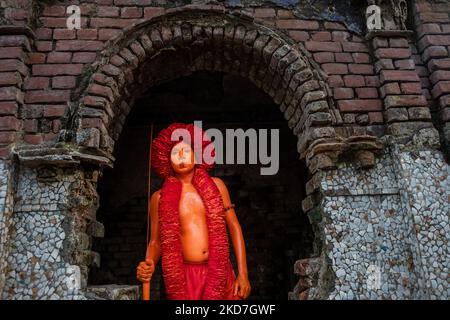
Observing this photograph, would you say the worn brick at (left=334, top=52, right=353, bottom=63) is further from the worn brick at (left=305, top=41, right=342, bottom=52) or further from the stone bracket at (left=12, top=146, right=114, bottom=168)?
the stone bracket at (left=12, top=146, right=114, bottom=168)

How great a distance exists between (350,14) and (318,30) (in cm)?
36

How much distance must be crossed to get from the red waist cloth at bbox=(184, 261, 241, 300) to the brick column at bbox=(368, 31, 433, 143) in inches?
69.3

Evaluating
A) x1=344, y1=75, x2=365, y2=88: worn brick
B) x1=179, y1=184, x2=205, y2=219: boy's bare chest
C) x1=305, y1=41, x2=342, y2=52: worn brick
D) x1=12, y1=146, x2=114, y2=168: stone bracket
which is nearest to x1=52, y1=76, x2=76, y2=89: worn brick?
x1=12, y1=146, x2=114, y2=168: stone bracket

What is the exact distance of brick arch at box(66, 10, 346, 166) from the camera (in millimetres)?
2879

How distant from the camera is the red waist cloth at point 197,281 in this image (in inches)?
119

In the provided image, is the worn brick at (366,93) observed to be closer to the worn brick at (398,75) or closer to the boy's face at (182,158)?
the worn brick at (398,75)

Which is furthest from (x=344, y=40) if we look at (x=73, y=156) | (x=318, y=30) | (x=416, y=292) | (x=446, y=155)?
(x=73, y=156)

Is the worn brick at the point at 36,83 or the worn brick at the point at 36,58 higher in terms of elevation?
the worn brick at the point at 36,58

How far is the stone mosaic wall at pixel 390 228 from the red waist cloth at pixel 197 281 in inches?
28.3

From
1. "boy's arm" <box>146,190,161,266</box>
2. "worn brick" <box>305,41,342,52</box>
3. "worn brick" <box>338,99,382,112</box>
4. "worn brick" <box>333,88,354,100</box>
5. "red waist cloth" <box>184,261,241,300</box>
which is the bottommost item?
"red waist cloth" <box>184,261,241,300</box>

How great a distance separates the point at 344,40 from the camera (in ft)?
10.6

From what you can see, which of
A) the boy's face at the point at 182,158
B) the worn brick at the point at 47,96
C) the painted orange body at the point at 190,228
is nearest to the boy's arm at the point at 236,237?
the painted orange body at the point at 190,228

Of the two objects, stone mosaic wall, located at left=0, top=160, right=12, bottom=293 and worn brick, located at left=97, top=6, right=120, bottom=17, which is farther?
worn brick, located at left=97, top=6, right=120, bottom=17

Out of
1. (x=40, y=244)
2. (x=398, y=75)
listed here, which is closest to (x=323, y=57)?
(x=398, y=75)
